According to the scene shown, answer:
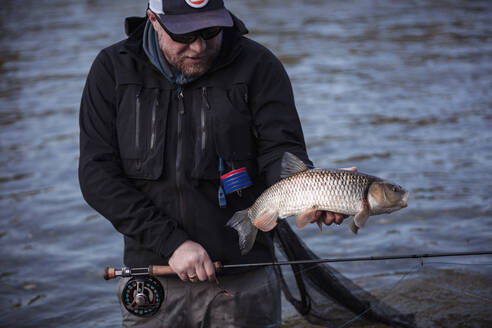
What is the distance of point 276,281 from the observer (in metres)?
3.51

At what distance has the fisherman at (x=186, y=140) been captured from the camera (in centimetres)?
315

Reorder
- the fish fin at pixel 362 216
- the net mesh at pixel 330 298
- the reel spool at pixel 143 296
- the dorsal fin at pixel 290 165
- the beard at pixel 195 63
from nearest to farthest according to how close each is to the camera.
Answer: the fish fin at pixel 362 216 < the dorsal fin at pixel 290 165 < the beard at pixel 195 63 < the reel spool at pixel 143 296 < the net mesh at pixel 330 298

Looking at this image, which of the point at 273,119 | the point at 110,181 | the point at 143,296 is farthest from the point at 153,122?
the point at 143,296

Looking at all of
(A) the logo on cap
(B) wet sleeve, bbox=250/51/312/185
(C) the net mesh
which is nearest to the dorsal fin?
(B) wet sleeve, bbox=250/51/312/185

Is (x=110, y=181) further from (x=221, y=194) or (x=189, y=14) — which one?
(x=189, y=14)

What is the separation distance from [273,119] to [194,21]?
60 centimetres

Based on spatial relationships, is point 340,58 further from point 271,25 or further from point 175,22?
point 175,22

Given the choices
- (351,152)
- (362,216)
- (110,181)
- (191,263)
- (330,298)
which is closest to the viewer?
(362,216)

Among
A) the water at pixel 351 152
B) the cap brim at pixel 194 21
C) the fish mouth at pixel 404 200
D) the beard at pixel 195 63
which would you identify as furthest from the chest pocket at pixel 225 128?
the water at pixel 351 152

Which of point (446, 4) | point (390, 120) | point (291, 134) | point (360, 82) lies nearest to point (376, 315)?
point (291, 134)

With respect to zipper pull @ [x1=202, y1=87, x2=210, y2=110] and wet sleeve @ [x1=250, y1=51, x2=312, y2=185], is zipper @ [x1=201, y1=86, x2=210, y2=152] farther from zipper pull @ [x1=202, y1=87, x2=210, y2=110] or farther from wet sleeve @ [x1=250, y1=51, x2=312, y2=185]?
wet sleeve @ [x1=250, y1=51, x2=312, y2=185]

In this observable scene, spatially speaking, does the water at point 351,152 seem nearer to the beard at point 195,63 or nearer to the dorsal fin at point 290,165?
the dorsal fin at point 290,165

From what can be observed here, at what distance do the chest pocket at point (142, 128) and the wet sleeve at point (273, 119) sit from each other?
459 mm

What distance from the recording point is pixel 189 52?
3.12m
